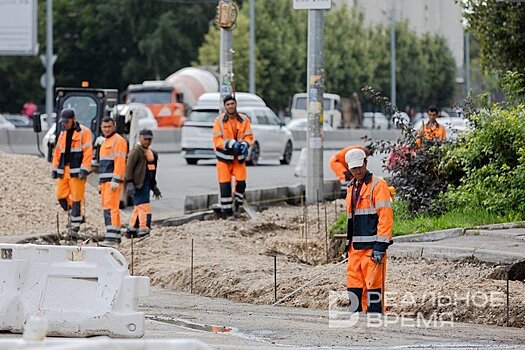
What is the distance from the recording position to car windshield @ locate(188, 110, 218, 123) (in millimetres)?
35000

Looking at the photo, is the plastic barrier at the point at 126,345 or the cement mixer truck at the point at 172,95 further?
the cement mixer truck at the point at 172,95

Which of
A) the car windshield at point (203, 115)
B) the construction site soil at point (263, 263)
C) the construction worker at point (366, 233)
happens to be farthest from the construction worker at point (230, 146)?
the car windshield at point (203, 115)

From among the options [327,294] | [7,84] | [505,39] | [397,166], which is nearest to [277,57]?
[7,84]

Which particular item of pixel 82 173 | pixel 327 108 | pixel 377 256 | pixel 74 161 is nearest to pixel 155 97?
pixel 327 108

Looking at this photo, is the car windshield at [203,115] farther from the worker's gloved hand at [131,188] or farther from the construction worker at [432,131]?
the worker's gloved hand at [131,188]

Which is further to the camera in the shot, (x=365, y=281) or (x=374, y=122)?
(x=374, y=122)

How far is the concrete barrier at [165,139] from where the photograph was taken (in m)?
35.3

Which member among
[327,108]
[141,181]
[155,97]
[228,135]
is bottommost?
[141,181]

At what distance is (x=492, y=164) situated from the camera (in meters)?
16.8

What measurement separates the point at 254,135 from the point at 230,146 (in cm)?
1619

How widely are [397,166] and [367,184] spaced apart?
6563mm

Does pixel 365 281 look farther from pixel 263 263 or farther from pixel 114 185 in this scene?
pixel 114 185

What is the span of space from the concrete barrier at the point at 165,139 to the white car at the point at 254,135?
2650mm

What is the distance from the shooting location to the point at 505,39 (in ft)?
78.4
